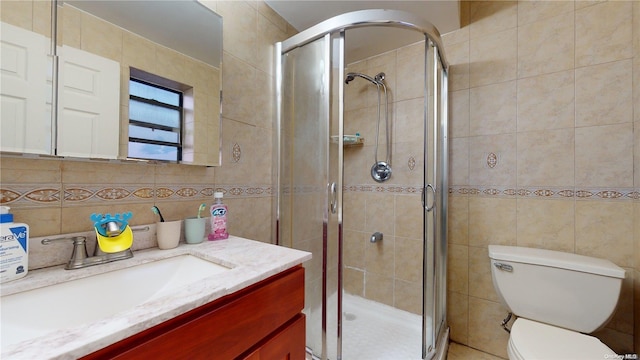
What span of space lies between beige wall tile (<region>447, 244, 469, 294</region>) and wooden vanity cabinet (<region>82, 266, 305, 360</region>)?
4.27 ft

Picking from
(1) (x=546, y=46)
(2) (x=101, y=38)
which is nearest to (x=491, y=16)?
(1) (x=546, y=46)

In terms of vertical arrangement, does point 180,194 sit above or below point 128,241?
above

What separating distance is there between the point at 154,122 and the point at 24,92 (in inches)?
12.6

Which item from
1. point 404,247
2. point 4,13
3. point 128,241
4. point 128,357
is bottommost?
point 404,247


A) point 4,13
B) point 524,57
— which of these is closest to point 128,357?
point 4,13

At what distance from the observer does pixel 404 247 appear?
186 centimetres

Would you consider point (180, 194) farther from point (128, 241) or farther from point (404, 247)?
point (404, 247)

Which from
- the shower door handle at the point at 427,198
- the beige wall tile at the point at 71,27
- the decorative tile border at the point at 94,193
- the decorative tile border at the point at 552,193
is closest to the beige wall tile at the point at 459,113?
the decorative tile border at the point at 552,193

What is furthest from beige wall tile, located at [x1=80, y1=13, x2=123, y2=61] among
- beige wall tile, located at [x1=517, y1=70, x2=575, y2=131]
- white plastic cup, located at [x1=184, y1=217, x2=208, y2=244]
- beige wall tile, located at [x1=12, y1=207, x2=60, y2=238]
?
beige wall tile, located at [x1=517, y1=70, x2=575, y2=131]

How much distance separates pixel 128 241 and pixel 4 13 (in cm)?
68

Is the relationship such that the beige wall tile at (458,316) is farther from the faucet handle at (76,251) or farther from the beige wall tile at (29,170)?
the beige wall tile at (29,170)

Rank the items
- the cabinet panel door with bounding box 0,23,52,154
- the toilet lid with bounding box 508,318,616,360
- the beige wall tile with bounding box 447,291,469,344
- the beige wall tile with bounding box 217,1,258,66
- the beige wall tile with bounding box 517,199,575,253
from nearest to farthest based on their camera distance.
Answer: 1. the cabinet panel door with bounding box 0,23,52,154
2. the toilet lid with bounding box 508,318,616,360
3. the beige wall tile with bounding box 217,1,258,66
4. the beige wall tile with bounding box 517,199,575,253
5. the beige wall tile with bounding box 447,291,469,344

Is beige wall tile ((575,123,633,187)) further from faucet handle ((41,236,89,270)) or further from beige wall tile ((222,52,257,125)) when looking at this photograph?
faucet handle ((41,236,89,270))

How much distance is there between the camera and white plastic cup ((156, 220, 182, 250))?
2.99ft
